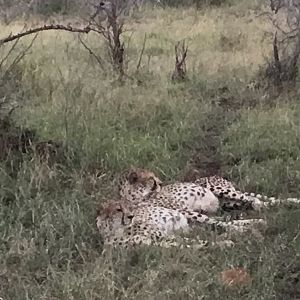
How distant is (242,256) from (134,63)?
16.7ft

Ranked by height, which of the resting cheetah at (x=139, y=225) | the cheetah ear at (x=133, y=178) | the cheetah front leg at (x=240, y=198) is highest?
the cheetah ear at (x=133, y=178)

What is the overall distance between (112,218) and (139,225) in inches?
6.5

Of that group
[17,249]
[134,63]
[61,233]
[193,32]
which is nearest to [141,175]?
[61,233]

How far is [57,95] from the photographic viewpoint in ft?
21.7

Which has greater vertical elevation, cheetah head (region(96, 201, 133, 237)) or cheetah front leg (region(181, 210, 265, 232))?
cheetah head (region(96, 201, 133, 237))

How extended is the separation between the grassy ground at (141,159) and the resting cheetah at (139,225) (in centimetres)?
9

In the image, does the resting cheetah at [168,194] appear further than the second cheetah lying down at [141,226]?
Yes

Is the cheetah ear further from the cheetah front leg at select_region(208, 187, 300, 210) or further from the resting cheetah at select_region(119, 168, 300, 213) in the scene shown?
the cheetah front leg at select_region(208, 187, 300, 210)

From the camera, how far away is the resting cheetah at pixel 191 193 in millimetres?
4688

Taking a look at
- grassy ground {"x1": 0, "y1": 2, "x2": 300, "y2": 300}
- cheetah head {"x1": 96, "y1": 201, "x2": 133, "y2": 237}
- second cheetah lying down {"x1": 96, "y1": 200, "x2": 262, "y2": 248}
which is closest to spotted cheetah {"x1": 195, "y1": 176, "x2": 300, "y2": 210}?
grassy ground {"x1": 0, "y1": 2, "x2": 300, "y2": 300}

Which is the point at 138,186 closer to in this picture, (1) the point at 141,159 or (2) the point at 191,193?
(2) the point at 191,193

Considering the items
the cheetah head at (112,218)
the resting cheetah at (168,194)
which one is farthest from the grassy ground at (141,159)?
the resting cheetah at (168,194)

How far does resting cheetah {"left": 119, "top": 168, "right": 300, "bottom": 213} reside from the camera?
15.4ft

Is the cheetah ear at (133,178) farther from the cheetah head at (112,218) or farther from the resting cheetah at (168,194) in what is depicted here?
the cheetah head at (112,218)
